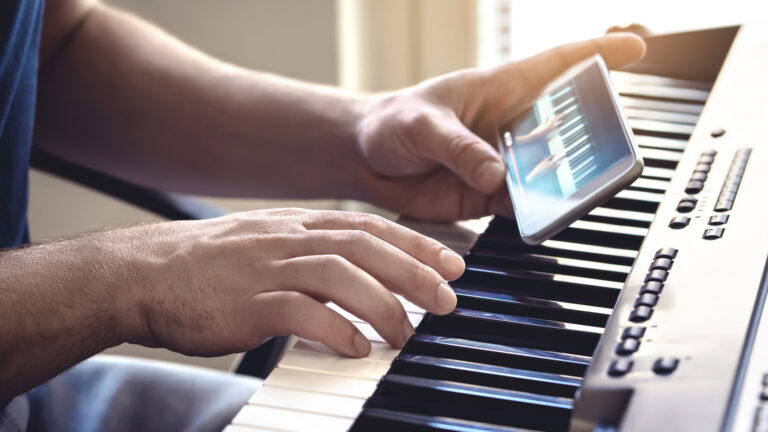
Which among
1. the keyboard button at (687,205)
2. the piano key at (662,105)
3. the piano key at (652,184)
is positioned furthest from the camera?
the piano key at (662,105)

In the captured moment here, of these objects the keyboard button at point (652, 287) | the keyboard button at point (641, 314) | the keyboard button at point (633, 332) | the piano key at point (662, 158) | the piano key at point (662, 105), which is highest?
the piano key at point (662, 105)

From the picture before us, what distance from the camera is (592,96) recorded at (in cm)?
71

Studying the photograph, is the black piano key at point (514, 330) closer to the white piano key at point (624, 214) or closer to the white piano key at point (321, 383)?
the white piano key at point (321, 383)

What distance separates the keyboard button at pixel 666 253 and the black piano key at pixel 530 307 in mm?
51

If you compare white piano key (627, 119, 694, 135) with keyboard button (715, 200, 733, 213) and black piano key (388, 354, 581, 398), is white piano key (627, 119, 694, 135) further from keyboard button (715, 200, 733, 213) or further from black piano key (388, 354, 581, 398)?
black piano key (388, 354, 581, 398)

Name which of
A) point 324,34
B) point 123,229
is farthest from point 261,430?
point 324,34

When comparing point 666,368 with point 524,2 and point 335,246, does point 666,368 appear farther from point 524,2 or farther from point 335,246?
point 524,2

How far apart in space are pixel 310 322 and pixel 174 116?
23.5 inches

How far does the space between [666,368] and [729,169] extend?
30cm

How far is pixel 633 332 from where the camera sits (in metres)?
0.46

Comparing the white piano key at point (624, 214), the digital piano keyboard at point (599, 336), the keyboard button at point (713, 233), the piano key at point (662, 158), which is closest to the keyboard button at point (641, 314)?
the digital piano keyboard at point (599, 336)

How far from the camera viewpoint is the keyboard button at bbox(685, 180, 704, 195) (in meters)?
0.64

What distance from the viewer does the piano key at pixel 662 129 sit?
2.65 ft

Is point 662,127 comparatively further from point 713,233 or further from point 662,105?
point 713,233
